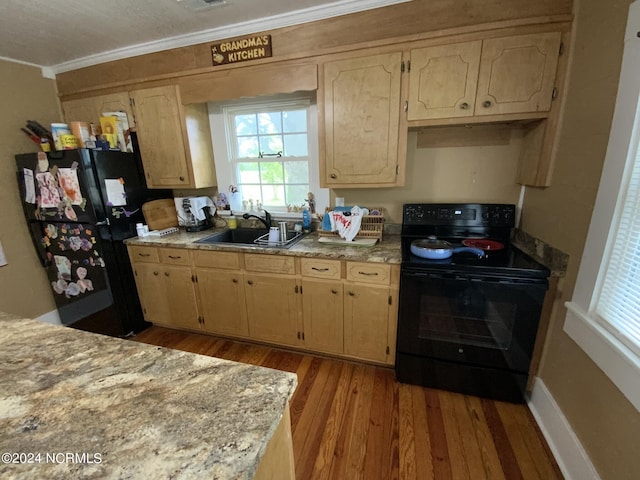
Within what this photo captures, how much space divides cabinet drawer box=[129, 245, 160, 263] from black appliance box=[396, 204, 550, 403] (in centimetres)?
201

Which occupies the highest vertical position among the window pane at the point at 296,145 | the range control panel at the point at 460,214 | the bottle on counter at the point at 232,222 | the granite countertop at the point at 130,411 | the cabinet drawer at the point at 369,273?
the window pane at the point at 296,145

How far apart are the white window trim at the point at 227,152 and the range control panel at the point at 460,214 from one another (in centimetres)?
74

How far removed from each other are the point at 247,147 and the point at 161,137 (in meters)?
0.72

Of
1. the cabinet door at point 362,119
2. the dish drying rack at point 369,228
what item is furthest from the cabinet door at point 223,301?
the cabinet door at point 362,119

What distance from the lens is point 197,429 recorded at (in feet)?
1.96

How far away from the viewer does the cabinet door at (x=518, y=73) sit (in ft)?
4.91

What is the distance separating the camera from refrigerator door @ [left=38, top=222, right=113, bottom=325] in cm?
227

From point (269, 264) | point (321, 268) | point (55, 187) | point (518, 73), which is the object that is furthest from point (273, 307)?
point (518, 73)

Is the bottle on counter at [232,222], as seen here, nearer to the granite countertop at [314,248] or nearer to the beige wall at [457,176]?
the granite countertop at [314,248]

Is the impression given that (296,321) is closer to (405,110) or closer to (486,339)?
(486,339)

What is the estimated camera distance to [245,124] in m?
2.56

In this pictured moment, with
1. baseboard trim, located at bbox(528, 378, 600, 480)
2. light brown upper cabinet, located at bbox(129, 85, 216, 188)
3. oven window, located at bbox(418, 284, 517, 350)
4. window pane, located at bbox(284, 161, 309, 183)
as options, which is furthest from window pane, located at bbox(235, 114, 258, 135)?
baseboard trim, located at bbox(528, 378, 600, 480)

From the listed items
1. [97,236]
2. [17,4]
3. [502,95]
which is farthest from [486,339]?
[17,4]

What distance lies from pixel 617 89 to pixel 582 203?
493 millimetres
